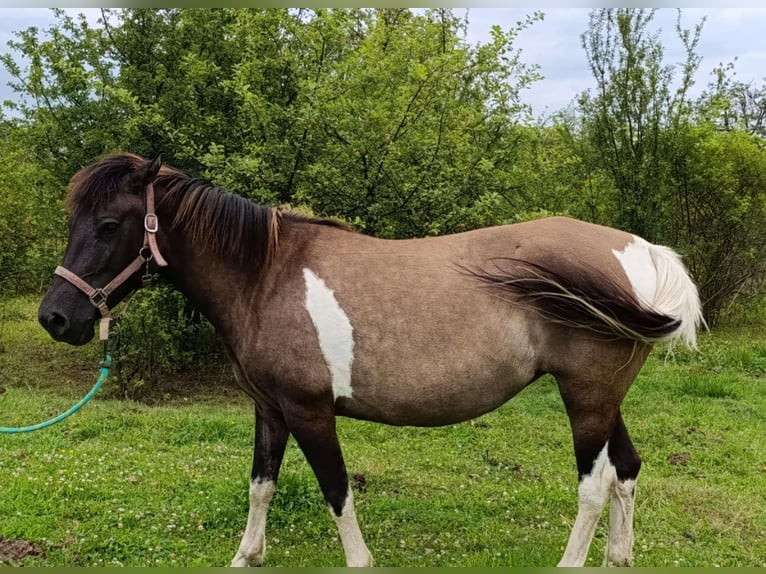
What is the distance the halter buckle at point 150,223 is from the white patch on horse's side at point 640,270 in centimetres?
236

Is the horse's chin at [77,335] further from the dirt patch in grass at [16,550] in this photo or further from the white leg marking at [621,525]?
the white leg marking at [621,525]

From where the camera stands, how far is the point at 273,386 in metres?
3.06

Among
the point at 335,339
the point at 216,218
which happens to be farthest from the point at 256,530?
the point at 216,218

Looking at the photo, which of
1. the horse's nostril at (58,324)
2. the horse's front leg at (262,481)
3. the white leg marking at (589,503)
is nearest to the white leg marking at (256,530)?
the horse's front leg at (262,481)

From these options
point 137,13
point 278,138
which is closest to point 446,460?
point 278,138

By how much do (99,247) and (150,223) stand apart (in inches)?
10.5

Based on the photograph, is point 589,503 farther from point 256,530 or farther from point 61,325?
point 61,325

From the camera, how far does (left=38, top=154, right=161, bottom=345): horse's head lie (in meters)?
2.95

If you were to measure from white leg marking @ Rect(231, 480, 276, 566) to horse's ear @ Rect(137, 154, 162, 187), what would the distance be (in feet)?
5.90

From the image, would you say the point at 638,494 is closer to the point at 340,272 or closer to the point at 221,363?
the point at 340,272

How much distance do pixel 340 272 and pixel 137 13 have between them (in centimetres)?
680

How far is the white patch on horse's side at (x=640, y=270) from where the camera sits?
3.13 metres

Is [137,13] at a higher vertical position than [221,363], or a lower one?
higher

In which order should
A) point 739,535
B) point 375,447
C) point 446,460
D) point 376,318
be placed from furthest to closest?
point 375,447 < point 446,460 < point 739,535 < point 376,318
